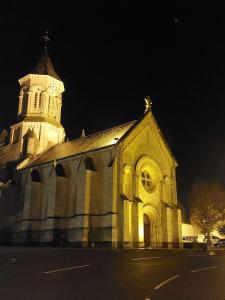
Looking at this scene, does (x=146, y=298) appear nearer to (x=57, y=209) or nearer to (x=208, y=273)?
(x=208, y=273)

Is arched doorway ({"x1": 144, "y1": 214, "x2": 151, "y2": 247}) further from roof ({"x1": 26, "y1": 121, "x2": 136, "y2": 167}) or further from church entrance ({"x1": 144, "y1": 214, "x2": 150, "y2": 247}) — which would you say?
roof ({"x1": 26, "y1": 121, "x2": 136, "y2": 167})

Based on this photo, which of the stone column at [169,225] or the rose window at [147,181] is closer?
the rose window at [147,181]

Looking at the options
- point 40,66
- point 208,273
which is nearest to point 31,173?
point 40,66

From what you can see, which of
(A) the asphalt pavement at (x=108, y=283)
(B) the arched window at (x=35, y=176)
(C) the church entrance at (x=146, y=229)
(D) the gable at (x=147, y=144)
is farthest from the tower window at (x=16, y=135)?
(A) the asphalt pavement at (x=108, y=283)

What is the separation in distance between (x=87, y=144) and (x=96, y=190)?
7.66 m

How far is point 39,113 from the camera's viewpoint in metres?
52.2

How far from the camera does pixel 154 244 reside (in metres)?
39.6

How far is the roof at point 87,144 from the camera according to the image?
131 feet

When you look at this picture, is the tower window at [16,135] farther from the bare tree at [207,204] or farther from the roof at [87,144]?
the bare tree at [207,204]

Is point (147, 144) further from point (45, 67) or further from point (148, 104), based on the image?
point (45, 67)

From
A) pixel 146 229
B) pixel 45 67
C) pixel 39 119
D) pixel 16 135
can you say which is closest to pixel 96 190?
pixel 146 229

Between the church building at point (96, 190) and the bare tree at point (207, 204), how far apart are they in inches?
660

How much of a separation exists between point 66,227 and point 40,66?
28148mm

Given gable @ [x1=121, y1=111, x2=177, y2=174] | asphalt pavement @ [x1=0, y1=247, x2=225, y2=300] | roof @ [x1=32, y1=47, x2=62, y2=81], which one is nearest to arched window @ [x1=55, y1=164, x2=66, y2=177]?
gable @ [x1=121, y1=111, x2=177, y2=174]
